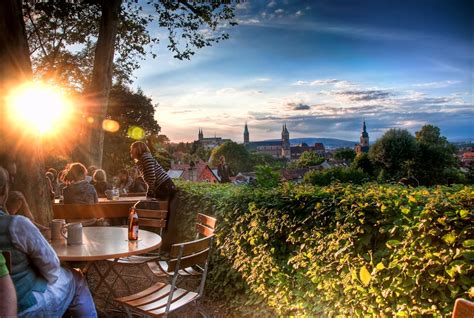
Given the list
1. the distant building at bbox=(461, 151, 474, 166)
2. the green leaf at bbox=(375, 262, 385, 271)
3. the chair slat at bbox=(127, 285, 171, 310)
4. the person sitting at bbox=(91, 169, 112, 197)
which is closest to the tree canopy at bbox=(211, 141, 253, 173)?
the distant building at bbox=(461, 151, 474, 166)

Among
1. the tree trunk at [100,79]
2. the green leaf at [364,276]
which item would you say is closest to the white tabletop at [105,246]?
the green leaf at [364,276]

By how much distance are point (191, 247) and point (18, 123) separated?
2.52 metres

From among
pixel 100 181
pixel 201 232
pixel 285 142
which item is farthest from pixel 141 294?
pixel 285 142

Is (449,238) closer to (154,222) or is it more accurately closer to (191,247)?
(191,247)

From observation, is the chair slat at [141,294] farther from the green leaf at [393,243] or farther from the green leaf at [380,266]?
the green leaf at [393,243]

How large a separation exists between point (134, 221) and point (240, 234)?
1280 mm

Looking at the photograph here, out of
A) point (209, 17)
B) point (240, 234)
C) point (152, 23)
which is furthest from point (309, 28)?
point (240, 234)

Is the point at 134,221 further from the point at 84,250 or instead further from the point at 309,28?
the point at 309,28

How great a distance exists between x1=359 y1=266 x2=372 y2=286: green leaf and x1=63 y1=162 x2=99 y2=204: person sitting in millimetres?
4692

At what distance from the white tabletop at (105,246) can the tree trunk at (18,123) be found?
85 centimetres

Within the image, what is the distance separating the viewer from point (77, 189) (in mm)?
6500

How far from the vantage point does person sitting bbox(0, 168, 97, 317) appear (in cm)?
249

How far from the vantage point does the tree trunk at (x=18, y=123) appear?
14.7 feet

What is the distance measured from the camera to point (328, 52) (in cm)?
1237
